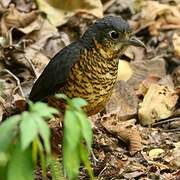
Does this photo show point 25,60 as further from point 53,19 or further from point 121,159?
point 121,159

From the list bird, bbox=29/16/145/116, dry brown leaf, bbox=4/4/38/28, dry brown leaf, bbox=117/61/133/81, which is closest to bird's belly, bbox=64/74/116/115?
bird, bbox=29/16/145/116

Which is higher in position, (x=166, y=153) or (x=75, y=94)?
(x=75, y=94)

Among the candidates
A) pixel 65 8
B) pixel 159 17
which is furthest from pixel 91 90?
pixel 159 17

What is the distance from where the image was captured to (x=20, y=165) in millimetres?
2846

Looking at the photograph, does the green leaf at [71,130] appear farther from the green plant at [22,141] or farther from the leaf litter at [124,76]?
the leaf litter at [124,76]

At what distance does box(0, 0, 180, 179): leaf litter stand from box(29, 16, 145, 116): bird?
0.41 metres

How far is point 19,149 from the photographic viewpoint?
2.88 metres

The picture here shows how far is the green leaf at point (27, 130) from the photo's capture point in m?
2.72

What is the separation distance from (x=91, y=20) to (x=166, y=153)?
249 cm

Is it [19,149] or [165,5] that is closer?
[19,149]

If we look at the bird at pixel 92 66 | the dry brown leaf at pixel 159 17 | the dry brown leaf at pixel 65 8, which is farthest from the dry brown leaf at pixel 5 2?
the bird at pixel 92 66

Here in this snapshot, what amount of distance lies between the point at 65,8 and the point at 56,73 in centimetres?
250

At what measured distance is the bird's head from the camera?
199 inches

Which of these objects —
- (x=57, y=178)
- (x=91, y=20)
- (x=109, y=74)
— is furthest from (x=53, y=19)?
(x=57, y=178)
